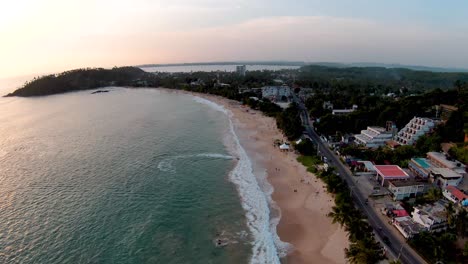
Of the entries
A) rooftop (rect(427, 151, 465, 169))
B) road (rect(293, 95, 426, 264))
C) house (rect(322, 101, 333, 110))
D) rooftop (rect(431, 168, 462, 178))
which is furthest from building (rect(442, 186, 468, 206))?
house (rect(322, 101, 333, 110))

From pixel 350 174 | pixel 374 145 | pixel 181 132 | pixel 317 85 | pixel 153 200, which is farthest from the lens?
pixel 317 85

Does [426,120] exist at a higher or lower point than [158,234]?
higher

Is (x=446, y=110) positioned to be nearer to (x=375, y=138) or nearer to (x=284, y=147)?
(x=375, y=138)

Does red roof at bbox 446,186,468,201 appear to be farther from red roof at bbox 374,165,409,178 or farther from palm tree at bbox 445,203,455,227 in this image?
red roof at bbox 374,165,409,178

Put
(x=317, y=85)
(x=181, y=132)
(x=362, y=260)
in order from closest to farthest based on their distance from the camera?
(x=362, y=260) → (x=181, y=132) → (x=317, y=85)

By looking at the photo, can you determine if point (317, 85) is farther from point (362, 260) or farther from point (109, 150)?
point (362, 260)

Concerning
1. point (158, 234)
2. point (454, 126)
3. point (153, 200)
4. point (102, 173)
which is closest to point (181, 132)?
point (102, 173)

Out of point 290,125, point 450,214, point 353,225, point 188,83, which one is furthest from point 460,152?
point 188,83
